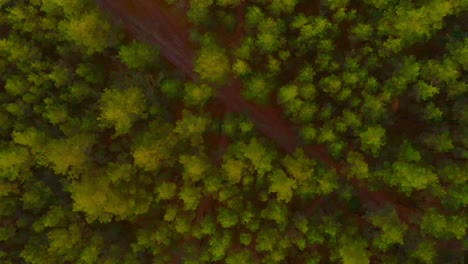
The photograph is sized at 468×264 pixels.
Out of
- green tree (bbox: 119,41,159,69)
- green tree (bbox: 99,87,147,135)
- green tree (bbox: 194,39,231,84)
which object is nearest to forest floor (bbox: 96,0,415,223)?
green tree (bbox: 119,41,159,69)

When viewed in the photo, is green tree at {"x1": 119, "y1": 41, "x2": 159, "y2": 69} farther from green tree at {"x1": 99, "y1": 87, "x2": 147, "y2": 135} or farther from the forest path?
the forest path

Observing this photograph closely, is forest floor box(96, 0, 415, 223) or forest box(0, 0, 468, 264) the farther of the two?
forest floor box(96, 0, 415, 223)

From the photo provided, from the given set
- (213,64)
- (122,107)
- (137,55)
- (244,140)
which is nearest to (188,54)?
(137,55)

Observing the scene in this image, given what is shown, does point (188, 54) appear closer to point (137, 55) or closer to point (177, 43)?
point (177, 43)

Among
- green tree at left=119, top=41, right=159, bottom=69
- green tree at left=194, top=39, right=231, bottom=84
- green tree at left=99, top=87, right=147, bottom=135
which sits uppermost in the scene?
green tree at left=194, top=39, right=231, bottom=84

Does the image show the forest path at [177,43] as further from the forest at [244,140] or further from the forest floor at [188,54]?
the forest at [244,140]
